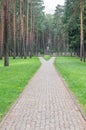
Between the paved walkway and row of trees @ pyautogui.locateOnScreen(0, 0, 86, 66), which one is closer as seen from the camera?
the paved walkway

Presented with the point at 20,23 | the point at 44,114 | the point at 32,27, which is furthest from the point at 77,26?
the point at 44,114

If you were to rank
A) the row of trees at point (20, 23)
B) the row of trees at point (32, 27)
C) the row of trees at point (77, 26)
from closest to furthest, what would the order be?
the row of trees at point (32, 27)
the row of trees at point (77, 26)
the row of trees at point (20, 23)

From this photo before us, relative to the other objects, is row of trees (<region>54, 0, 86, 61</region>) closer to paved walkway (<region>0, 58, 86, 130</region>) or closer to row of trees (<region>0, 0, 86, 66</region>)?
row of trees (<region>0, 0, 86, 66</region>)

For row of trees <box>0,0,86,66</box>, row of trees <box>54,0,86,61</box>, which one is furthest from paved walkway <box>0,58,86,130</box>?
row of trees <box>54,0,86,61</box>

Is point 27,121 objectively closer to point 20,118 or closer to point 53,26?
point 20,118

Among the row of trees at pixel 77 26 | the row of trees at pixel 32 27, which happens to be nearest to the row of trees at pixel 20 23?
the row of trees at pixel 32 27

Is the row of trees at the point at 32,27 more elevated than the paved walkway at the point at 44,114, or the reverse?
the row of trees at the point at 32,27

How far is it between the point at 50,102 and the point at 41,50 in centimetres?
12551

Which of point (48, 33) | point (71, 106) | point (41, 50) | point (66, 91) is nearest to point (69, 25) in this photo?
point (66, 91)

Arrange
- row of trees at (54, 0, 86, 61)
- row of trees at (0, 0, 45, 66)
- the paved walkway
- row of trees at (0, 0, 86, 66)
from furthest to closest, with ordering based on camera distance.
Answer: row of trees at (0, 0, 45, 66) < row of trees at (54, 0, 86, 61) < row of trees at (0, 0, 86, 66) < the paved walkway

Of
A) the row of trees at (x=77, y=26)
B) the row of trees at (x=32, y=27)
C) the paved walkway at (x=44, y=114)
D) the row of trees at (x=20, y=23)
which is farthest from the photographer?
the row of trees at (x=20, y=23)

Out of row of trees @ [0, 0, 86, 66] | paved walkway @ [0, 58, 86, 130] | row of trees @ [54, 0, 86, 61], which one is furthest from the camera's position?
row of trees @ [54, 0, 86, 61]

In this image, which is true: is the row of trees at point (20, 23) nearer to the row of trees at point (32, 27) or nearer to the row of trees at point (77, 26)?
the row of trees at point (32, 27)

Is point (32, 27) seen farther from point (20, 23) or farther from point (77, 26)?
point (77, 26)
